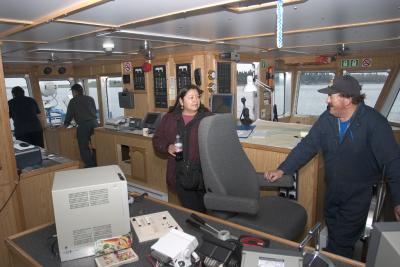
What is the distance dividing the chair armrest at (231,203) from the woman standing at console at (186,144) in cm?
64

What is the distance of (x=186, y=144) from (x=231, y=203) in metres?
0.90

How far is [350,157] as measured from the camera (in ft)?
6.81

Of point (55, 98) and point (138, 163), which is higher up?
point (55, 98)

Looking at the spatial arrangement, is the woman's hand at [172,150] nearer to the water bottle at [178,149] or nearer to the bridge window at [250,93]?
the water bottle at [178,149]

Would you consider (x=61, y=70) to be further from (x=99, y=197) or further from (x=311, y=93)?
(x=99, y=197)

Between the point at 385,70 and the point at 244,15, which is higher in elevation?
the point at 244,15

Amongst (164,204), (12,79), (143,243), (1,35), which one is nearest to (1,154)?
(1,35)

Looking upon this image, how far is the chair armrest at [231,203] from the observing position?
175cm

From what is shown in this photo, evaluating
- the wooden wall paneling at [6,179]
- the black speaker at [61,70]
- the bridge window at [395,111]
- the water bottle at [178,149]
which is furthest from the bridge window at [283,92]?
the wooden wall paneling at [6,179]

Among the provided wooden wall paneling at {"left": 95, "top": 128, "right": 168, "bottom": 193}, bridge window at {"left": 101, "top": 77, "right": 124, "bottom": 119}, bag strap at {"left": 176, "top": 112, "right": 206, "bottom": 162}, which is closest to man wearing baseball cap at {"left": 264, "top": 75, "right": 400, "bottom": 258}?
bag strap at {"left": 176, "top": 112, "right": 206, "bottom": 162}

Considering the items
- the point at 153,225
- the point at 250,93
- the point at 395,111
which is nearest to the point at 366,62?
the point at 395,111

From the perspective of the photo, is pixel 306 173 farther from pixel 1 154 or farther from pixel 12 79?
pixel 12 79

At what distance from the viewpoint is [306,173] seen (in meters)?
2.55

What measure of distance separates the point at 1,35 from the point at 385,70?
5298 mm
